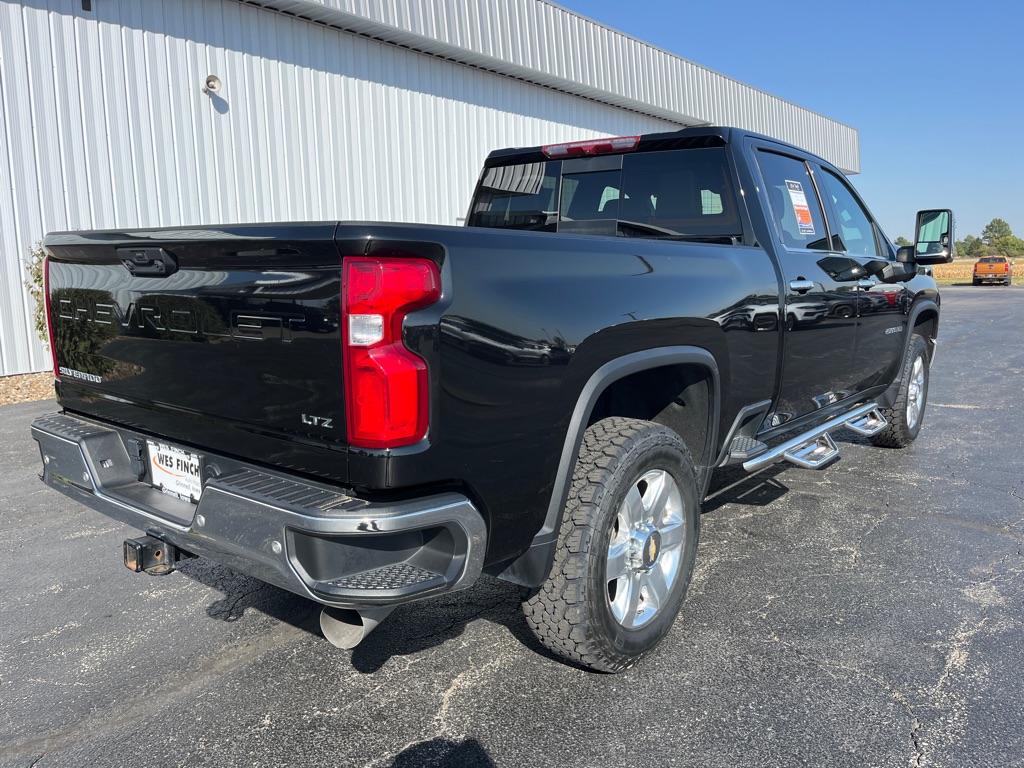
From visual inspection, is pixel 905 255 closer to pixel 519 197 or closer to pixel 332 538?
pixel 519 197

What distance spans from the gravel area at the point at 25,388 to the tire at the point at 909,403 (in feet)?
28.3

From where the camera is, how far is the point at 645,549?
109 inches

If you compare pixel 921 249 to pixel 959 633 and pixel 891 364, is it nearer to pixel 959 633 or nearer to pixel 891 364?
pixel 891 364

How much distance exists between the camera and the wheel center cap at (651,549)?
276 centimetres

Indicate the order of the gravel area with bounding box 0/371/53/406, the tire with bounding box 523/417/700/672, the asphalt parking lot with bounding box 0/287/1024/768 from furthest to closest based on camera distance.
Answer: the gravel area with bounding box 0/371/53/406
the tire with bounding box 523/417/700/672
the asphalt parking lot with bounding box 0/287/1024/768

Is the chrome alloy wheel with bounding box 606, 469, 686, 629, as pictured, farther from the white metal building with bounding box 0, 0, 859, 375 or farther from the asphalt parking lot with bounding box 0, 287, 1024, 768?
the white metal building with bounding box 0, 0, 859, 375

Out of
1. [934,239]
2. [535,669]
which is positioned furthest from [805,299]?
[535,669]

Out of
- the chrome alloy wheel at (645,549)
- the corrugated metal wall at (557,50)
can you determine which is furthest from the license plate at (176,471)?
the corrugated metal wall at (557,50)

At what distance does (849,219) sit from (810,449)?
174 cm

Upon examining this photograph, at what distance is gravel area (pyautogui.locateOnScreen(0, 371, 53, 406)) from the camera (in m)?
8.61

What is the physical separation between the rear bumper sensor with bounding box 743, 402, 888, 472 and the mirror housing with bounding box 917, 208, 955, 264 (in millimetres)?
1221

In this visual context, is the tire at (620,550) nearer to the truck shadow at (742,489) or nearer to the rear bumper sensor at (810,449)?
the rear bumper sensor at (810,449)

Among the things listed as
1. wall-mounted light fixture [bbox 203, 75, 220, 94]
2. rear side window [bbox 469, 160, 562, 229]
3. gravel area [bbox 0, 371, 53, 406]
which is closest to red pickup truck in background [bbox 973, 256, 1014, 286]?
wall-mounted light fixture [bbox 203, 75, 220, 94]

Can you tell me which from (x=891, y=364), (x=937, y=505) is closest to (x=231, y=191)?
(x=891, y=364)
